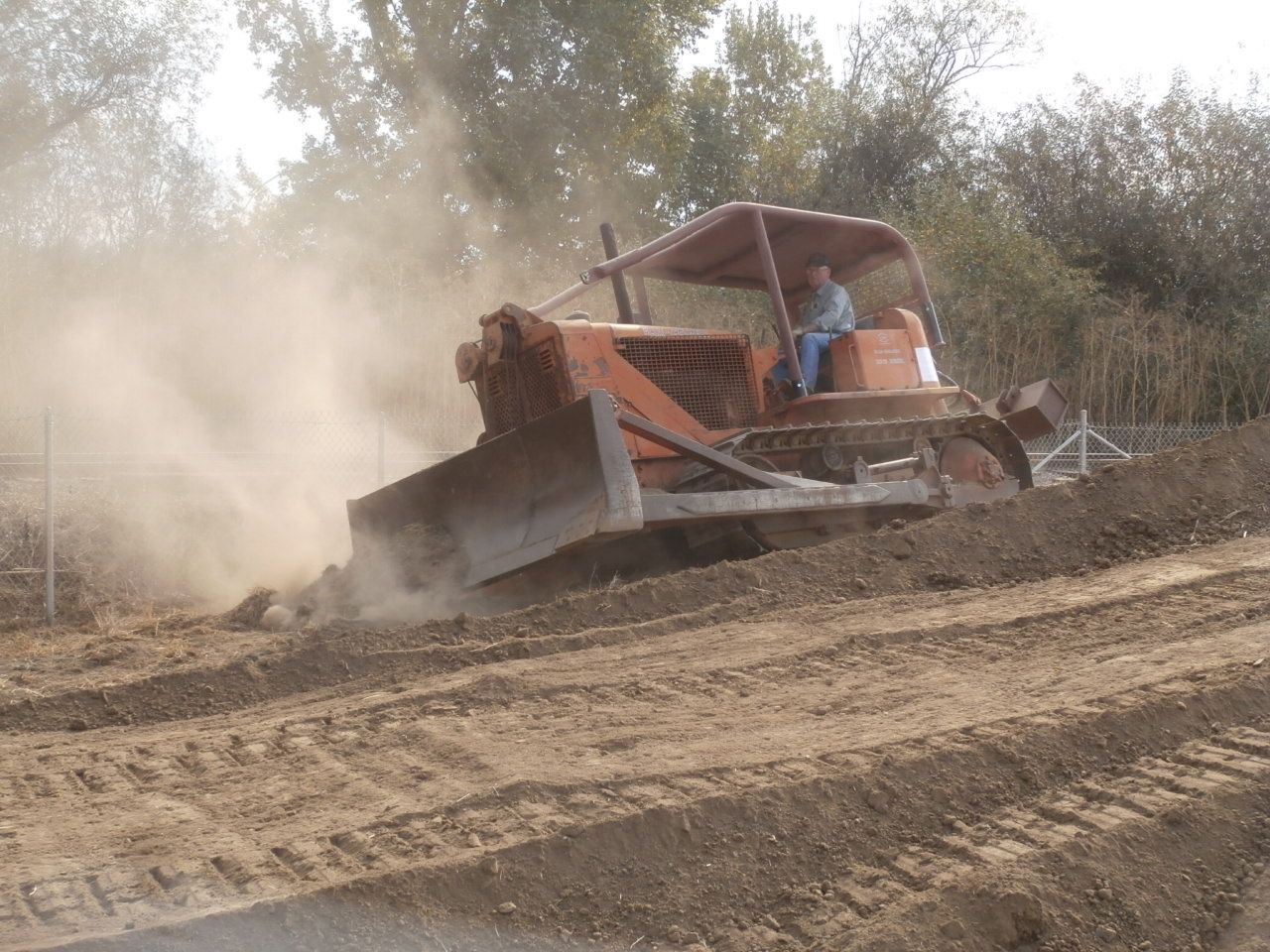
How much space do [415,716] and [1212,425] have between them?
57.9ft

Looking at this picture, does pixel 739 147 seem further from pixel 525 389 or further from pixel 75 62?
pixel 525 389

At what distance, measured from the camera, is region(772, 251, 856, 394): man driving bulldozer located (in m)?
8.63

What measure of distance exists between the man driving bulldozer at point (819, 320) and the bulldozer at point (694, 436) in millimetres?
69

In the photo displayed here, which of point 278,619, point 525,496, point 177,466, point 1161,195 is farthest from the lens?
point 1161,195

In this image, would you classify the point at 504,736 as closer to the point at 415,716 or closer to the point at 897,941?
the point at 415,716

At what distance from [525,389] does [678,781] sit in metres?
4.98

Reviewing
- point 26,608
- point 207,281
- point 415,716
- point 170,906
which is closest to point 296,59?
point 207,281

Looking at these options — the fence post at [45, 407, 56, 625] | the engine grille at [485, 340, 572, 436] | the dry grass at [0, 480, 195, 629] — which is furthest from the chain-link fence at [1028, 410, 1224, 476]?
the fence post at [45, 407, 56, 625]

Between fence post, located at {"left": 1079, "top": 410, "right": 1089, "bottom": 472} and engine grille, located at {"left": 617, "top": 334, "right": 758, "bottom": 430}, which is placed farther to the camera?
fence post, located at {"left": 1079, "top": 410, "right": 1089, "bottom": 472}

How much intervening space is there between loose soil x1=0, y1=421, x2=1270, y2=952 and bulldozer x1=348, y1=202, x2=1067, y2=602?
3.82 feet

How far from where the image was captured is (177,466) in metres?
11.6

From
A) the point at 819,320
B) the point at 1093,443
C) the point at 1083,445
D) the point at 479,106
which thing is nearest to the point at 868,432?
the point at 819,320

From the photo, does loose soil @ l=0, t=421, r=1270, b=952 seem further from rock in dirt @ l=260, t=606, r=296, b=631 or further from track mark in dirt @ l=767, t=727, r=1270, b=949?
rock in dirt @ l=260, t=606, r=296, b=631

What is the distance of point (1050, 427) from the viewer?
9938 millimetres
